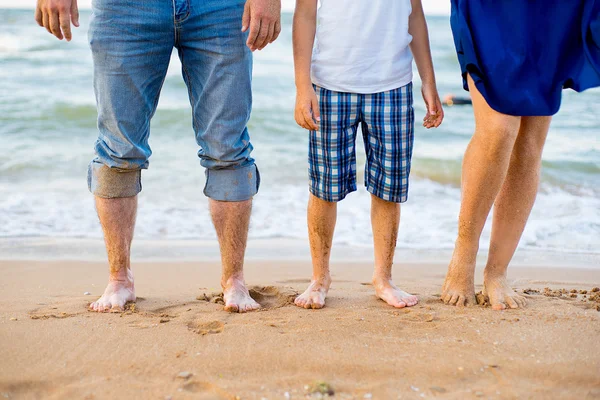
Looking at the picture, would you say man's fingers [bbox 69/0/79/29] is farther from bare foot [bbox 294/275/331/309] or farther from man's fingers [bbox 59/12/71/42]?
bare foot [bbox 294/275/331/309]

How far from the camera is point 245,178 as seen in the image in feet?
9.24

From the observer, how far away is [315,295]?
291cm

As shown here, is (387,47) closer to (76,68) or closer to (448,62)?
(76,68)

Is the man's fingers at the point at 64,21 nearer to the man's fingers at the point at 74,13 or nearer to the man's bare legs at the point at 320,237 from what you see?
the man's fingers at the point at 74,13

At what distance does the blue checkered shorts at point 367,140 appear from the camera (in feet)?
9.48

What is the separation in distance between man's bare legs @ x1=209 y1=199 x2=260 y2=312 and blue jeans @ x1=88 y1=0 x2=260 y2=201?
0.05 m

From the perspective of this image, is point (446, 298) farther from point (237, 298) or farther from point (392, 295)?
point (237, 298)

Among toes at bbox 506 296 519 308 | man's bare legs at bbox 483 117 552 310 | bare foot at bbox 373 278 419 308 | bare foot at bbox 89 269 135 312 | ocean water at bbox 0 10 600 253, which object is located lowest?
ocean water at bbox 0 10 600 253

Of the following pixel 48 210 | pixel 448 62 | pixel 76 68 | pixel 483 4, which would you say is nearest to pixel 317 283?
pixel 483 4

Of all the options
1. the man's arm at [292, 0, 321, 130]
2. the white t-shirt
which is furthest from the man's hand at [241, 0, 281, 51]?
the white t-shirt

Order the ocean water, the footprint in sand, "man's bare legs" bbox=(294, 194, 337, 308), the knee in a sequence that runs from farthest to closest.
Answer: the ocean water
"man's bare legs" bbox=(294, 194, 337, 308)
the knee
the footprint in sand

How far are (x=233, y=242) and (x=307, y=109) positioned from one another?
0.64 m

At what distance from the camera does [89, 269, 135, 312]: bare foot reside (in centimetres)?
277

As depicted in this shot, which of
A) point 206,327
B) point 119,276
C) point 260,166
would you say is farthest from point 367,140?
point 260,166
